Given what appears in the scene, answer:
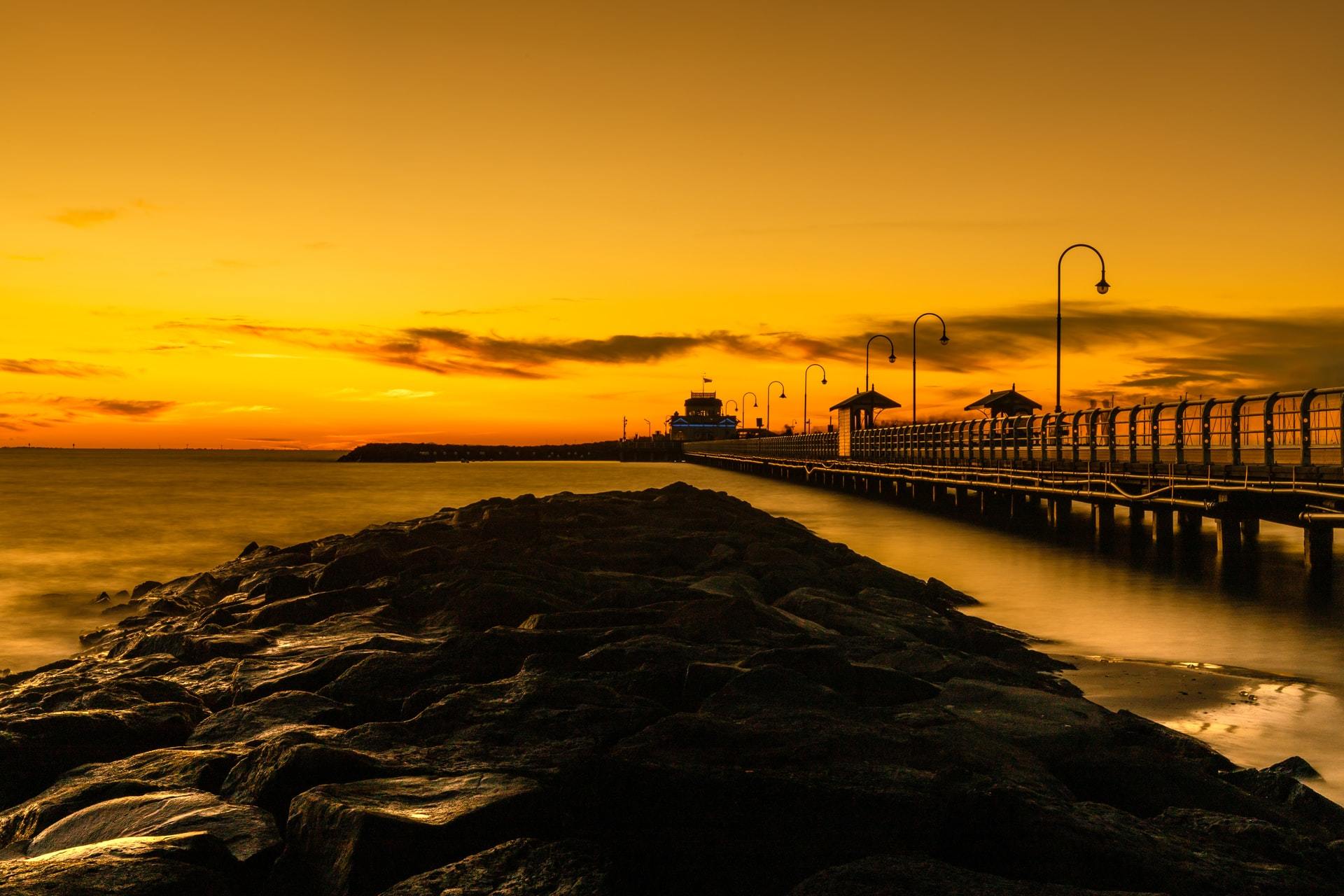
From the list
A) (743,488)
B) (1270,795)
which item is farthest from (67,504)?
(1270,795)

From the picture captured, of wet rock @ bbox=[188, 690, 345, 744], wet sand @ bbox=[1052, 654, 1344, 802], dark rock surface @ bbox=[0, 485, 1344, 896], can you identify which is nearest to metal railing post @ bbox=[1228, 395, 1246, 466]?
wet sand @ bbox=[1052, 654, 1344, 802]

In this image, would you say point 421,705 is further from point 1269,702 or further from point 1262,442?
point 1262,442

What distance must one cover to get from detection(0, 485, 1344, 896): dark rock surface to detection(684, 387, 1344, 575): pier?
11567 mm

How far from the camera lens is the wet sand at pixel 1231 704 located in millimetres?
8562

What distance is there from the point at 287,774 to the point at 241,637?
576 cm

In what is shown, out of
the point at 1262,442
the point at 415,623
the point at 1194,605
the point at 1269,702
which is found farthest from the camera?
the point at 1262,442

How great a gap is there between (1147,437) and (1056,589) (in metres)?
9.68

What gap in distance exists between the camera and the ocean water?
1055 cm

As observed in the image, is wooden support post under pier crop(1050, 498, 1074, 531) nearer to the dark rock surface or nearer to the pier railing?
the pier railing

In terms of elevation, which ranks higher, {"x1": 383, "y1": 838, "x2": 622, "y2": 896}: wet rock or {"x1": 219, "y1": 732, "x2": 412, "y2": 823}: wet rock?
{"x1": 219, "y1": 732, "x2": 412, "y2": 823}: wet rock

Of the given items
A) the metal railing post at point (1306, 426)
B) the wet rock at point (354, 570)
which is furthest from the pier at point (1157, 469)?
the wet rock at point (354, 570)

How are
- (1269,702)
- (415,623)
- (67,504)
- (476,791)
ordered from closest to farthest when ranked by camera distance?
(476,791)
(1269,702)
(415,623)
(67,504)

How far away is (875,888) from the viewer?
4.22m

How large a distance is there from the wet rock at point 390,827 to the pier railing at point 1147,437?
61.5 ft
